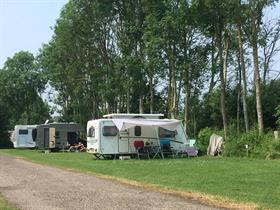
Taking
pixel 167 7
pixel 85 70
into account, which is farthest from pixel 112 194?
pixel 85 70

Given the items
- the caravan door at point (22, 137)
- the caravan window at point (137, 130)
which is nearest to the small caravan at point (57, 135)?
the caravan door at point (22, 137)

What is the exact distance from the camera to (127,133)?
3134 centimetres

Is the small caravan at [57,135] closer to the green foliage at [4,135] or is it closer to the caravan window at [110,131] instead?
the caravan window at [110,131]

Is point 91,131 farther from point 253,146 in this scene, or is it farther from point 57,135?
point 57,135

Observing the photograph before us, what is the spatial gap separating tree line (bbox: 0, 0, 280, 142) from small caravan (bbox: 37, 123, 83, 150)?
165 inches

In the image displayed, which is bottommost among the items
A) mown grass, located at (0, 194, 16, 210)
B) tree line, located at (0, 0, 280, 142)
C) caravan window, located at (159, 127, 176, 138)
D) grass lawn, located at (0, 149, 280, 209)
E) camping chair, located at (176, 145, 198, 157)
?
mown grass, located at (0, 194, 16, 210)

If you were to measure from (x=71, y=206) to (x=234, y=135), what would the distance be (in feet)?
74.5

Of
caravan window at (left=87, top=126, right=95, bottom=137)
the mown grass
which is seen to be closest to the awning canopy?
caravan window at (left=87, top=126, right=95, bottom=137)

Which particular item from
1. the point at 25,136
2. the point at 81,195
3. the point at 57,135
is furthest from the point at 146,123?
the point at 25,136

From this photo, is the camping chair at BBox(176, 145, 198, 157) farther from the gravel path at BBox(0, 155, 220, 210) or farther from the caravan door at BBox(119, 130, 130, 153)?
the gravel path at BBox(0, 155, 220, 210)

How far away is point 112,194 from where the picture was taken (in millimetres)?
14094

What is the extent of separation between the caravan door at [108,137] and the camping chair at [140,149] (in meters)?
1.10

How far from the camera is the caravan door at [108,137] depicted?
31.0m

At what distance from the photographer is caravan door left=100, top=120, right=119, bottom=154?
102ft
